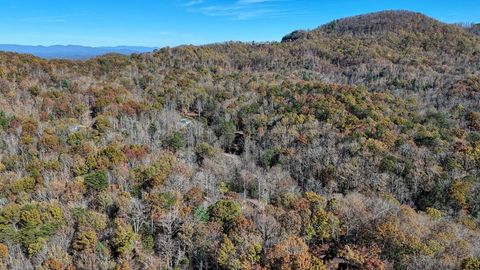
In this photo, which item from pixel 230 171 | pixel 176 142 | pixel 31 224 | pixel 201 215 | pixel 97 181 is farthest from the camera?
pixel 176 142

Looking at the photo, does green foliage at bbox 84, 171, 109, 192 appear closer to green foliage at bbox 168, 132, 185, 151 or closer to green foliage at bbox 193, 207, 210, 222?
green foliage at bbox 193, 207, 210, 222

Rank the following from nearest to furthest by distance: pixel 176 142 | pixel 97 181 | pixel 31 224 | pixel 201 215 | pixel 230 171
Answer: pixel 31 224, pixel 201 215, pixel 97 181, pixel 230 171, pixel 176 142

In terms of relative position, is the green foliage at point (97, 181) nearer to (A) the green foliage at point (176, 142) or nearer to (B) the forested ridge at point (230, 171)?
(B) the forested ridge at point (230, 171)

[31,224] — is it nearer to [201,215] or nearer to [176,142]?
[201,215]

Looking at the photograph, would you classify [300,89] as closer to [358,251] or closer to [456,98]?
[456,98]

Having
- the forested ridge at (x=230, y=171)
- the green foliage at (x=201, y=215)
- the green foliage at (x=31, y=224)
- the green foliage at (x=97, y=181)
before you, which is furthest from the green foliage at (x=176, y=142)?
the green foliage at (x=201, y=215)

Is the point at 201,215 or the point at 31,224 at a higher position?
the point at 201,215

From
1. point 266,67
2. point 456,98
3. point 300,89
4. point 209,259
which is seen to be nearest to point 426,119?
point 456,98

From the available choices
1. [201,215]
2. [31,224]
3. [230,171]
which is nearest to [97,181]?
[31,224]

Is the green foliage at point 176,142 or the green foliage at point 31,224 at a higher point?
the green foliage at point 176,142
